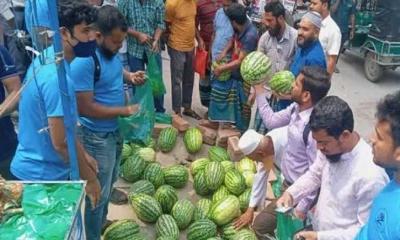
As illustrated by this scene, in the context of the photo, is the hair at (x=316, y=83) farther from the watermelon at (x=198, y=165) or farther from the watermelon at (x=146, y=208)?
the watermelon at (x=198, y=165)

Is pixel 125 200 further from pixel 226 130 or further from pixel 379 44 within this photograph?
pixel 379 44

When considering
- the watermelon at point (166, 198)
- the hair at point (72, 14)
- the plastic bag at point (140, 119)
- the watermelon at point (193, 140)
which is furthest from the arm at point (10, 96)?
the watermelon at point (193, 140)

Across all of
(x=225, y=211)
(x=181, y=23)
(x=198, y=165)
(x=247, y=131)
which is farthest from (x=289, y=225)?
(x=181, y=23)

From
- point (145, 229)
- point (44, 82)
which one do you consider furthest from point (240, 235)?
point (44, 82)

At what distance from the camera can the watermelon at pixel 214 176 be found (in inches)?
205

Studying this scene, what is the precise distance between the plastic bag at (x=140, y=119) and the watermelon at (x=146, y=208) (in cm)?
60

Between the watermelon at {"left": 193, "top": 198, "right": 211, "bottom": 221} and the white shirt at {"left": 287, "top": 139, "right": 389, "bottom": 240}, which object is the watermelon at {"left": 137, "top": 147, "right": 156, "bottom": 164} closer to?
the watermelon at {"left": 193, "top": 198, "right": 211, "bottom": 221}

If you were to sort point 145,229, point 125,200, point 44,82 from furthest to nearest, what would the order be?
point 125,200
point 145,229
point 44,82

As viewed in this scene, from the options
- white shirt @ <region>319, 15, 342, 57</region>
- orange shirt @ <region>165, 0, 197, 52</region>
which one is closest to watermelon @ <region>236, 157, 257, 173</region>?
white shirt @ <region>319, 15, 342, 57</region>

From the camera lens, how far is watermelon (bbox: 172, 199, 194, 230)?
4.74 m

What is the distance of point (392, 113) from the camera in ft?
7.92

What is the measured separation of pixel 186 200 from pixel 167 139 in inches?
48.3

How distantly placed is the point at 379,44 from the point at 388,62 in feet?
1.16

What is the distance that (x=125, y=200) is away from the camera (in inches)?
205
